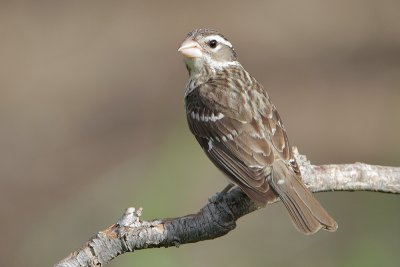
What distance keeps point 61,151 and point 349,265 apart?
5.46m

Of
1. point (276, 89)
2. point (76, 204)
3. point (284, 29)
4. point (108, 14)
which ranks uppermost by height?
point (108, 14)

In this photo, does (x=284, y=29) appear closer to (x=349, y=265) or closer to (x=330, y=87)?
(x=330, y=87)

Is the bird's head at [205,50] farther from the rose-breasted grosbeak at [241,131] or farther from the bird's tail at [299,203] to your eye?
the bird's tail at [299,203]

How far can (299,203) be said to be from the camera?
6477 millimetres

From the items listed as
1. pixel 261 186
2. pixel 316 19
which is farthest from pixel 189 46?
pixel 316 19

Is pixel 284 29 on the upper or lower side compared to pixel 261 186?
upper

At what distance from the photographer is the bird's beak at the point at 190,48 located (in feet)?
24.6

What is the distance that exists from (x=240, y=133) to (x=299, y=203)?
0.72 m

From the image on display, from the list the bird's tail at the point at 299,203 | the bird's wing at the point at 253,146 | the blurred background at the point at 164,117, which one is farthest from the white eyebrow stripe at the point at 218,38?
the blurred background at the point at 164,117

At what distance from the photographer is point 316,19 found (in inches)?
631

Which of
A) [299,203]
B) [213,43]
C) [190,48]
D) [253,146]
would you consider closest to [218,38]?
[213,43]

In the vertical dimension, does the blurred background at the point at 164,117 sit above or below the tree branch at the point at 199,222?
above

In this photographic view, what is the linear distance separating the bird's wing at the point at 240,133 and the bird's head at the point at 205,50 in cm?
27

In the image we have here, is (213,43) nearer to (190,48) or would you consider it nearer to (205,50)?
(205,50)
